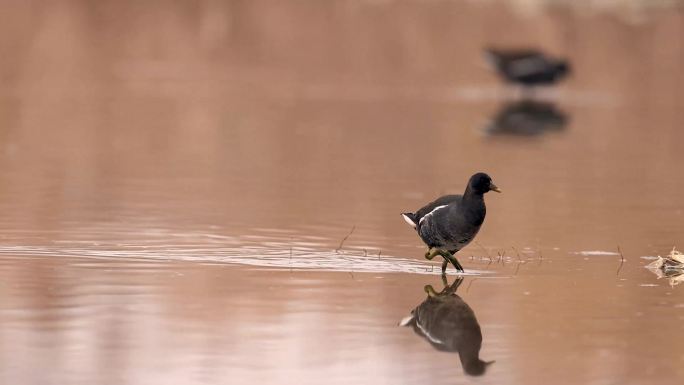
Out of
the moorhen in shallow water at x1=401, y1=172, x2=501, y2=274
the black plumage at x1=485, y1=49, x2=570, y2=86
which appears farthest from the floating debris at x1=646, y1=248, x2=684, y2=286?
the black plumage at x1=485, y1=49, x2=570, y2=86

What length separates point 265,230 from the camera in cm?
1522

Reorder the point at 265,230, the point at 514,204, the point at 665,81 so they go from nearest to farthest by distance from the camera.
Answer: the point at 265,230
the point at 514,204
the point at 665,81

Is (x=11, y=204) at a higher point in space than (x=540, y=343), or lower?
lower

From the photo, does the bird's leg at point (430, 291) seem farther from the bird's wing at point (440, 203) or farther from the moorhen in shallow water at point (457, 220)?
the bird's wing at point (440, 203)

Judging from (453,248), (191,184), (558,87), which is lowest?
(558,87)

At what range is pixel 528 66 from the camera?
34750 mm

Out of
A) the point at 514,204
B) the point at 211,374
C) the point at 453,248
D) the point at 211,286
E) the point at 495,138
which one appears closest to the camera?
the point at 211,374

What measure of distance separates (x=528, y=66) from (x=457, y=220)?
2242cm

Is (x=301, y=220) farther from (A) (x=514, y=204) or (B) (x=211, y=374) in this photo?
(B) (x=211, y=374)

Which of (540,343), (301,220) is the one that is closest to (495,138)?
(301,220)

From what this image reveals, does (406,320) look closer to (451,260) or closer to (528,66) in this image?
(451,260)

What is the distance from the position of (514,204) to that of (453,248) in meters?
5.13

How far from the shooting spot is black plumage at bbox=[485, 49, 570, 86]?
34438mm

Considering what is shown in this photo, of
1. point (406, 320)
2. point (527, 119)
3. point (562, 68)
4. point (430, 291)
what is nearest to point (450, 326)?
point (406, 320)
